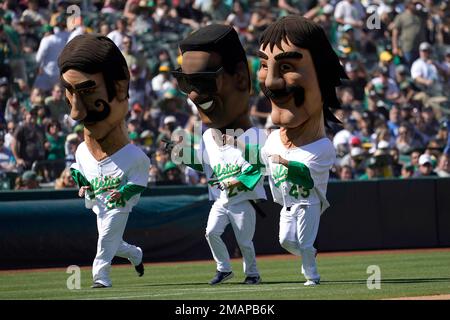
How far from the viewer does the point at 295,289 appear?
1349 cm

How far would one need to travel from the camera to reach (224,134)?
49.0 ft

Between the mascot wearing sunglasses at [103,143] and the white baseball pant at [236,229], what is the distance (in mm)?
952

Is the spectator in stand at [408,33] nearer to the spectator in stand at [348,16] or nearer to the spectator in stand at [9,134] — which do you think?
the spectator in stand at [348,16]

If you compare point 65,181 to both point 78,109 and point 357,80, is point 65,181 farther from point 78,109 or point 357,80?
point 357,80

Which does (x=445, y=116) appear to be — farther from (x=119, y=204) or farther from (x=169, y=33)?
(x=119, y=204)

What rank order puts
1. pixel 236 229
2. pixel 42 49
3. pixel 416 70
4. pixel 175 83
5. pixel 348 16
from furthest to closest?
pixel 348 16 → pixel 416 70 → pixel 175 83 → pixel 42 49 → pixel 236 229

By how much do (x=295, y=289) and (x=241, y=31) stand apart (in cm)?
1248

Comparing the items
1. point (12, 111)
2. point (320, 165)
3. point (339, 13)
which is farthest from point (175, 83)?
point (320, 165)

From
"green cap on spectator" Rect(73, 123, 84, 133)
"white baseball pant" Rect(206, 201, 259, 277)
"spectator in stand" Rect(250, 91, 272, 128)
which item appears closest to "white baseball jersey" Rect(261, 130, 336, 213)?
"white baseball pant" Rect(206, 201, 259, 277)

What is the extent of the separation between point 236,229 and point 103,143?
6.07 feet

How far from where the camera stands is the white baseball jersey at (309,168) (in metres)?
13.9

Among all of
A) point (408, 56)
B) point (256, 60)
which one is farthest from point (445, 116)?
point (256, 60)

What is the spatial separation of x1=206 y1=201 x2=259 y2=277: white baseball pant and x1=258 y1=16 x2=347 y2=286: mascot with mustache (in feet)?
2.15

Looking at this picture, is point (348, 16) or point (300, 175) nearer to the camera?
point (300, 175)
